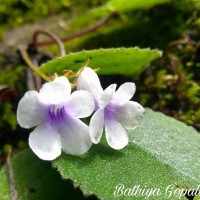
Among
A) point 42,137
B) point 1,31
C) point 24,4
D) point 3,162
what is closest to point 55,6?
Result: point 24,4

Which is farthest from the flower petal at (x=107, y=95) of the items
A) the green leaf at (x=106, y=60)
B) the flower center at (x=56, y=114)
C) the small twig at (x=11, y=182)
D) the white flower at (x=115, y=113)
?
the small twig at (x=11, y=182)

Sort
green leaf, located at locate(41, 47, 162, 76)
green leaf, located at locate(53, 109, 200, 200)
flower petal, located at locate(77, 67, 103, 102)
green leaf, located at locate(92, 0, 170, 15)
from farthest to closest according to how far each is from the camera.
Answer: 1. green leaf, located at locate(92, 0, 170, 15)
2. green leaf, located at locate(41, 47, 162, 76)
3. flower petal, located at locate(77, 67, 103, 102)
4. green leaf, located at locate(53, 109, 200, 200)

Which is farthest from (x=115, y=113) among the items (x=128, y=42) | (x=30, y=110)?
(x=128, y=42)

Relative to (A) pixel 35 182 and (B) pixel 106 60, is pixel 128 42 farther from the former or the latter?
(A) pixel 35 182

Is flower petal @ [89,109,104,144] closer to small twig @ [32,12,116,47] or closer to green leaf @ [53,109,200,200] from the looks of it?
green leaf @ [53,109,200,200]

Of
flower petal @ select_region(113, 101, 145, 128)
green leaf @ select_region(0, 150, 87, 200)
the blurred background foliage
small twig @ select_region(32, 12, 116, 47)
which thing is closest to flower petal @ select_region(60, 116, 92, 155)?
flower petal @ select_region(113, 101, 145, 128)

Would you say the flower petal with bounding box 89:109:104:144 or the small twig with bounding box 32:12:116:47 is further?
the small twig with bounding box 32:12:116:47
